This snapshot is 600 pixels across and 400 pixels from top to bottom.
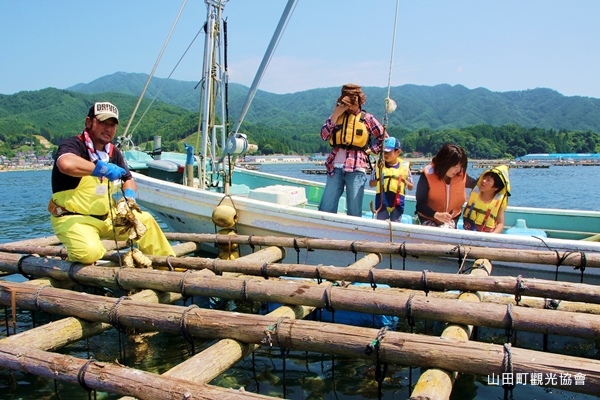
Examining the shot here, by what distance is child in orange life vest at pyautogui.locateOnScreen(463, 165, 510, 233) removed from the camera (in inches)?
249

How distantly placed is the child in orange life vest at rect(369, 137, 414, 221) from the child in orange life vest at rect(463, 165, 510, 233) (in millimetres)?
1022

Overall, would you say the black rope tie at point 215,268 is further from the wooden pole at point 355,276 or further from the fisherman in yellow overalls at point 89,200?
the fisherman in yellow overalls at point 89,200

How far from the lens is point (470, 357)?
2840 millimetres

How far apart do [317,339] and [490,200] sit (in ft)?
13.4

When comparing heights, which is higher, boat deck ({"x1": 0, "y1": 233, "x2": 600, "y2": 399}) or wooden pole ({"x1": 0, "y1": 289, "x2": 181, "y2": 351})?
boat deck ({"x1": 0, "y1": 233, "x2": 600, "y2": 399})

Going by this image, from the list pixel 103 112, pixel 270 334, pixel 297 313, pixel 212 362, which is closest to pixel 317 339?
pixel 270 334

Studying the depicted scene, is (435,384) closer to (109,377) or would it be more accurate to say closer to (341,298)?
(341,298)

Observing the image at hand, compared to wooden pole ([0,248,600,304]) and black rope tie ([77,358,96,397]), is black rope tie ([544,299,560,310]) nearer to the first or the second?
wooden pole ([0,248,600,304])

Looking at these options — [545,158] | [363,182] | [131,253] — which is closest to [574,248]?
[363,182]

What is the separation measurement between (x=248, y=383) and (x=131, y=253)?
1.91 m

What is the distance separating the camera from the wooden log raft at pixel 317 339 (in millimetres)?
2758

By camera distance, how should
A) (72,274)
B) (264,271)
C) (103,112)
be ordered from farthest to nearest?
1. (264,271)
2. (72,274)
3. (103,112)

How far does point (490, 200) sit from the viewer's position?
21.1ft

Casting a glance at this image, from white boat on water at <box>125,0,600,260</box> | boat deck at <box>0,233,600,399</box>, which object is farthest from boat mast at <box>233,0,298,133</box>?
boat deck at <box>0,233,600,399</box>
